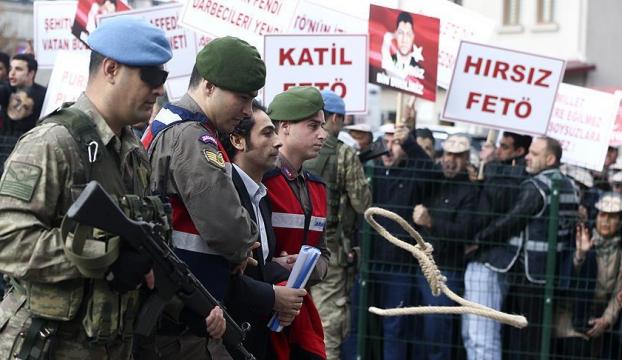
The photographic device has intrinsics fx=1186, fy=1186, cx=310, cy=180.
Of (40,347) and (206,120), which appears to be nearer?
(40,347)

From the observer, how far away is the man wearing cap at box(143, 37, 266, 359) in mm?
4668

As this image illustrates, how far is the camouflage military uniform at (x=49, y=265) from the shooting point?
387cm

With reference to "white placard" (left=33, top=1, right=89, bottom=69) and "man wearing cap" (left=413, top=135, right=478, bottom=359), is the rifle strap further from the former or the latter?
"white placard" (left=33, top=1, right=89, bottom=69)

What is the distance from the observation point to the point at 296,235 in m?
5.75

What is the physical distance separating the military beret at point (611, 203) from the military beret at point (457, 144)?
4.28ft

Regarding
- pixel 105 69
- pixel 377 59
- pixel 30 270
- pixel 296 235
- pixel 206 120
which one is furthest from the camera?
pixel 377 59

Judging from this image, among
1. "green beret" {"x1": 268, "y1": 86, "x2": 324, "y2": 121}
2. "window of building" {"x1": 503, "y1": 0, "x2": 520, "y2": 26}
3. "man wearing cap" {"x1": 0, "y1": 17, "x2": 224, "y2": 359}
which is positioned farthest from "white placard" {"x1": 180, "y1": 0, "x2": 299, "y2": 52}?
"window of building" {"x1": 503, "y1": 0, "x2": 520, "y2": 26}

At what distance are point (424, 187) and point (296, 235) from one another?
12.2 ft

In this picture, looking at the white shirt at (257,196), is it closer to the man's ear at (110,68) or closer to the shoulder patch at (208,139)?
the shoulder patch at (208,139)

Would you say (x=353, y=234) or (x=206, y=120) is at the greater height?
(x=206, y=120)

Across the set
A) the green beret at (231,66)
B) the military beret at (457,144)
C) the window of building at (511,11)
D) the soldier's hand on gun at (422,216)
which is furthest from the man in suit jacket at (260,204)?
the window of building at (511,11)

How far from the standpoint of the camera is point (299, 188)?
5895 millimetres

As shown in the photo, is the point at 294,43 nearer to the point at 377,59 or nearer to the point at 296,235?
the point at 377,59

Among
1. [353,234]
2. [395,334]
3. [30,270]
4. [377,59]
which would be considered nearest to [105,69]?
[30,270]
